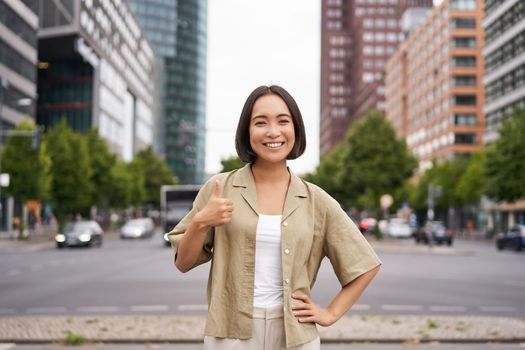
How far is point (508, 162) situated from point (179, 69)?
409 ft

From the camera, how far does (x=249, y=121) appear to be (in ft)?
10.3

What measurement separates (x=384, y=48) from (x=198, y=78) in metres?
43.6

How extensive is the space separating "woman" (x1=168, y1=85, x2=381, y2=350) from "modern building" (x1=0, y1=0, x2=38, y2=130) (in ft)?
170

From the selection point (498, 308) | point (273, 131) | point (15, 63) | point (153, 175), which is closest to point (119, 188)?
point (15, 63)

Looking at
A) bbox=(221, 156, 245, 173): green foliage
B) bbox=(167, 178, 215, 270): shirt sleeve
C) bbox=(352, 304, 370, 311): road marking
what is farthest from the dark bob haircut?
bbox=(221, 156, 245, 173): green foliage

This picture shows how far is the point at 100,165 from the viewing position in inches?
2532

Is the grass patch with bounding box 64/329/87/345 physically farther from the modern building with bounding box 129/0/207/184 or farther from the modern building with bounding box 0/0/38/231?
the modern building with bounding box 129/0/207/184

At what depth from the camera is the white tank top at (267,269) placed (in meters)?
2.97

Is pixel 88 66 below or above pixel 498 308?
above

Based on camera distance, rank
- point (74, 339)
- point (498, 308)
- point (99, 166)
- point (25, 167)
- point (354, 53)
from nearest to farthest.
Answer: point (74, 339) < point (498, 308) < point (25, 167) < point (99, 166) < point (354, 53)

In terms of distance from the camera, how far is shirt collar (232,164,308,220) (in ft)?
9.85

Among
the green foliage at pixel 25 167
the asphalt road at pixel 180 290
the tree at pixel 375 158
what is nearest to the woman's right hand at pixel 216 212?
the asphalt road at pixel 180 290

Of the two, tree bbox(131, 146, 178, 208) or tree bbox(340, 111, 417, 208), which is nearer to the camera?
tree bbox(340, 111, 417, 208)

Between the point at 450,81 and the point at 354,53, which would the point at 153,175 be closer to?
the point at 450,81
